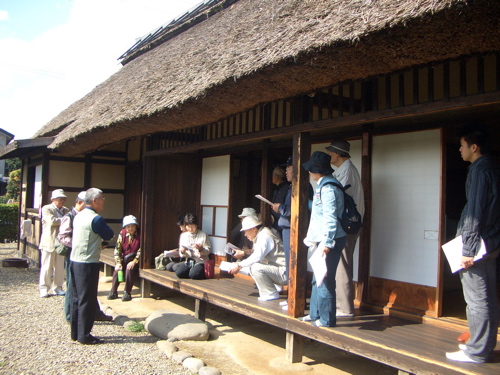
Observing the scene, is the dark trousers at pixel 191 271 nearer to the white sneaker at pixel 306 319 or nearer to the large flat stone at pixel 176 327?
the large flat stone at pixel 176 327

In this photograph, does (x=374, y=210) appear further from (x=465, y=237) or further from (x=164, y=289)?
(x=164, y=289)

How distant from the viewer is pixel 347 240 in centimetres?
412

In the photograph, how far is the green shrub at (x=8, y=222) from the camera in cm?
1514

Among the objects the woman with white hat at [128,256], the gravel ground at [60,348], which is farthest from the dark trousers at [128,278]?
the gravel ground at [60,348]

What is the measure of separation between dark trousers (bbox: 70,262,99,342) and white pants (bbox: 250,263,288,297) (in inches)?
68.2

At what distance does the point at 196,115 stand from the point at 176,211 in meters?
2.69

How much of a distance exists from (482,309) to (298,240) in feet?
5.77

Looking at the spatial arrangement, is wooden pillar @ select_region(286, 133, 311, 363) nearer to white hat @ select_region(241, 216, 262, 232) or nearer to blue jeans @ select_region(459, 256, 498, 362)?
white hat @ select_region(241, 216, 262, 232)

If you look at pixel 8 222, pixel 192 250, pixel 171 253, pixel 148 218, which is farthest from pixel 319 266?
pixel 8 222

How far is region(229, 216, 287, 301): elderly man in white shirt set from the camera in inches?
191

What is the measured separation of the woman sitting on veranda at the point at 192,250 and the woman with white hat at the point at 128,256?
964 mm

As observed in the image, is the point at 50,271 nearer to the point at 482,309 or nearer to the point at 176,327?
the point at 176,327

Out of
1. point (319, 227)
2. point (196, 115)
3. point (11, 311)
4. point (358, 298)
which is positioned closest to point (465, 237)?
point (319, 227)

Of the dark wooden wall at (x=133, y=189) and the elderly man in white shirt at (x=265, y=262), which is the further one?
the dark wooden wall at (x=133, y=189)
